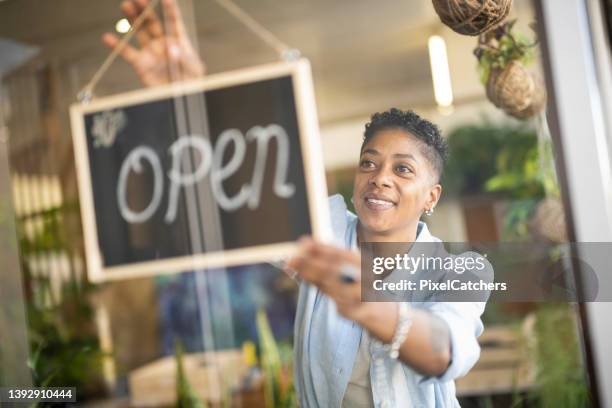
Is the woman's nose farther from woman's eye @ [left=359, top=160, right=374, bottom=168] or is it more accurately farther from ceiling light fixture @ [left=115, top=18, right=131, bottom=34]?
ceiling light fixture @ [left=115, top=18, right=131, bottom=34]

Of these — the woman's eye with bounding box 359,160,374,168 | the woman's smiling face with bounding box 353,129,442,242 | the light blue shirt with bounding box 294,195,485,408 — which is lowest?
the light blue shirt with bounding box 294,195,485,408

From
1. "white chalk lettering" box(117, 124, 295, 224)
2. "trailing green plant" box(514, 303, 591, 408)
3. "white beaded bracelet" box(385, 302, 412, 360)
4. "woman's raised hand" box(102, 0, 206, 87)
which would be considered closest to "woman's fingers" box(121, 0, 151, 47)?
"woman's raised hand" box(102, 0, 206, 87)

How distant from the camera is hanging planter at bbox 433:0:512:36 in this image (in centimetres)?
104

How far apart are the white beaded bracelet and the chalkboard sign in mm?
330

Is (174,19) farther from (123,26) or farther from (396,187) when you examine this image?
(396,187)

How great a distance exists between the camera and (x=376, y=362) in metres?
1.07

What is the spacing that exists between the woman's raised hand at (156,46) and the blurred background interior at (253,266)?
4cm

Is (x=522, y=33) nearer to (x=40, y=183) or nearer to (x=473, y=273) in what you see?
(x=473, y=273)

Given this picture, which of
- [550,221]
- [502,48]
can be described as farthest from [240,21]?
[550,221]

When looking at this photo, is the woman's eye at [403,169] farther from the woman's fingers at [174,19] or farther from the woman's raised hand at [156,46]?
the woman's fingers at [174,19]

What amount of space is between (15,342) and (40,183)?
554 millimetres

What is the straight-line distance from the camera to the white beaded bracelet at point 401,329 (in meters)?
0.98

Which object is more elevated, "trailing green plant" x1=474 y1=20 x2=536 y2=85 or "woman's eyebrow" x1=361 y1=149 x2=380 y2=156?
"trailing green plant" x1=474 y1=20 x2=536 y2=85

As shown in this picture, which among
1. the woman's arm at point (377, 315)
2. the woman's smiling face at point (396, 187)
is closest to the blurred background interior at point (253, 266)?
the woman's smiling face at point (396, 187)
